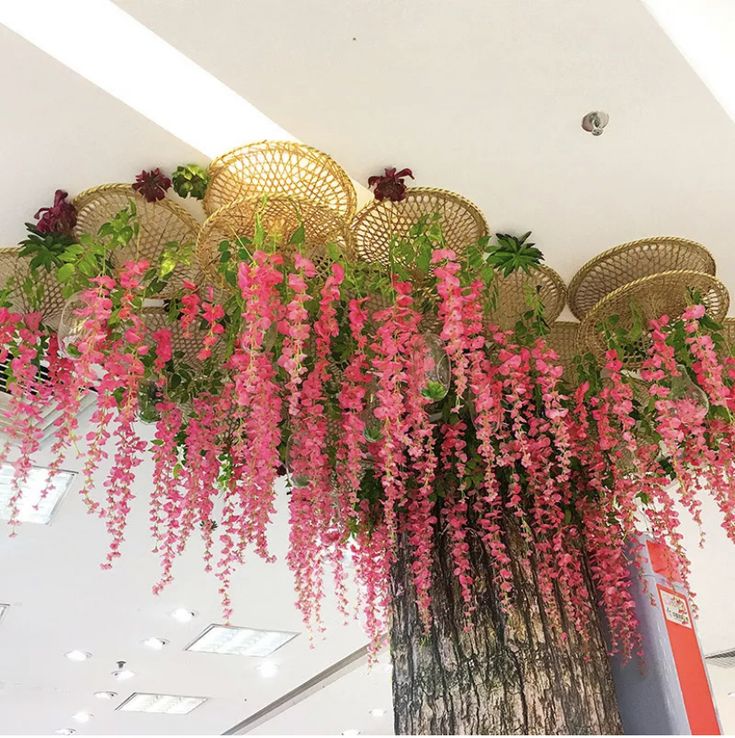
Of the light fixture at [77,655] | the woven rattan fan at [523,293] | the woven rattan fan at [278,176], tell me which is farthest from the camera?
the light fixture at [77,655]

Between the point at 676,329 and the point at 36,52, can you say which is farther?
the point at 676,329

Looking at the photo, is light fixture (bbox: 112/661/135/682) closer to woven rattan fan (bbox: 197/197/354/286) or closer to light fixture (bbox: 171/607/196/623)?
light fixture (bbox: 171/607/196/623)

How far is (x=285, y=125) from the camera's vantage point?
1869mm

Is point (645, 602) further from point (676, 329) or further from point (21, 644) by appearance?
point (21, 644)

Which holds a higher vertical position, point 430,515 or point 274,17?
point 274,17

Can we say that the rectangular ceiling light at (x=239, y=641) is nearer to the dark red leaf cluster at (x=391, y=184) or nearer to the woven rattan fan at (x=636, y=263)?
the woven rattan fan at (x=636, y=263)

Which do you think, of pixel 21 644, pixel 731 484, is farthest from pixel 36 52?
pixel 21 644

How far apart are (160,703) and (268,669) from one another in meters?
1.31

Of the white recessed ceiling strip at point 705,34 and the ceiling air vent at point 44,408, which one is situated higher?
the white recessed ceiling strip at point 705,34

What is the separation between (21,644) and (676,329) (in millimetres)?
4709

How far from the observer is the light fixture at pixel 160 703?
20.4ft

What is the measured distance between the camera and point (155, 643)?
5.15m

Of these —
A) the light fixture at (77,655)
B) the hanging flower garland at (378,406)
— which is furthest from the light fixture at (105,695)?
the hanging flower garland at (378,406)

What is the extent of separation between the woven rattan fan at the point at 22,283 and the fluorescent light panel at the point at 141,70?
0.60m
